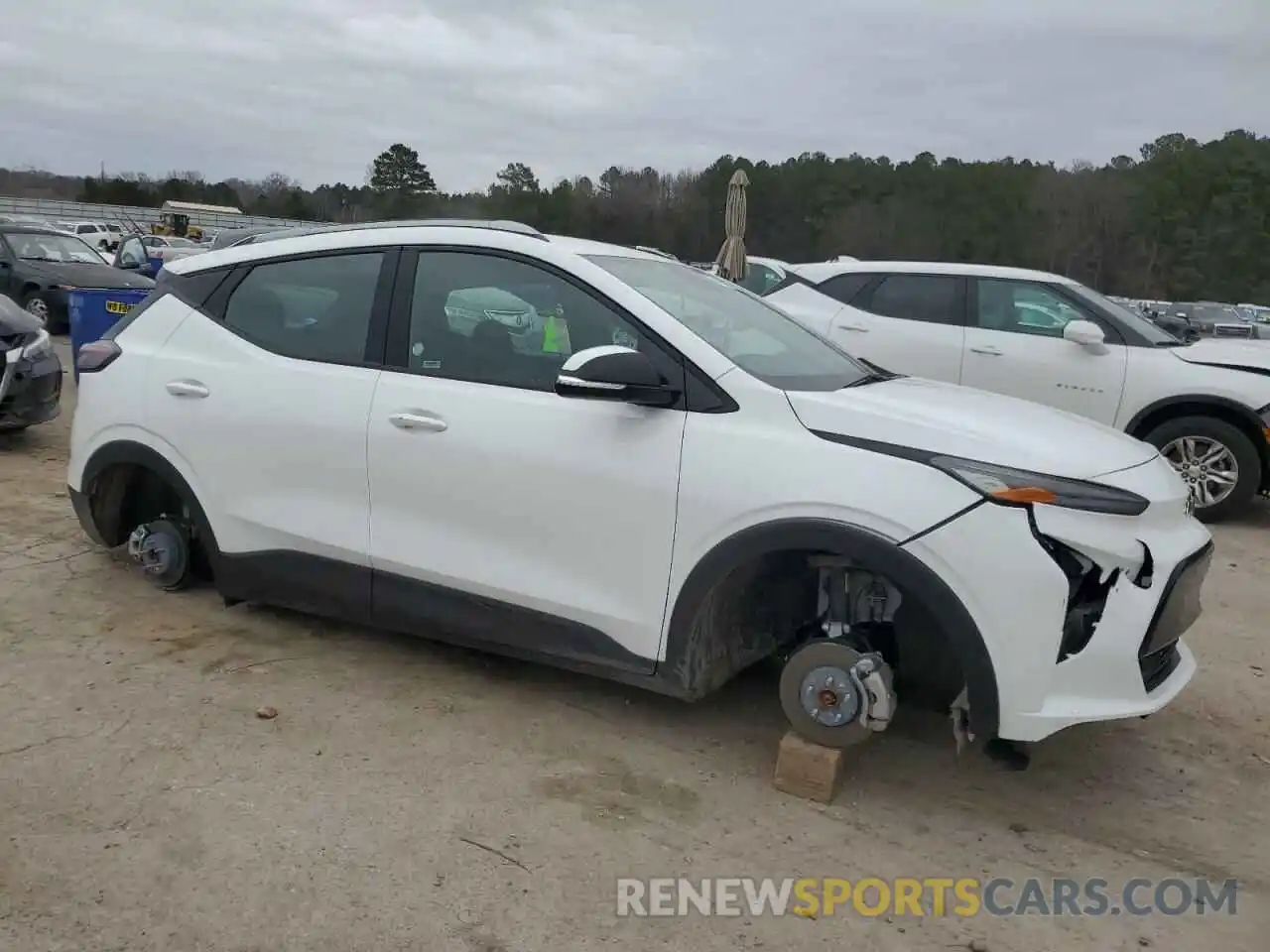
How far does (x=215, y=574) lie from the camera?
14.6 feet

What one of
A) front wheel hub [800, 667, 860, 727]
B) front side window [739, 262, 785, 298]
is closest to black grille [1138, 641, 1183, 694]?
front wheel hub [800, 667, 860, 727]

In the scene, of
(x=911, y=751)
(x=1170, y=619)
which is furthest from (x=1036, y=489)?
(x=911, y=751)

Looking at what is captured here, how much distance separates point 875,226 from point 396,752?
1947 inches

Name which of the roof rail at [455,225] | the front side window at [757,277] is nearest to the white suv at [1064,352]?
the front side window at [757,277]

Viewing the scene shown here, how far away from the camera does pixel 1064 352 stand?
8.04m

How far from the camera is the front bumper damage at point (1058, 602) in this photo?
297 centimetres

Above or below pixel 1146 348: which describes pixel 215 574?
below

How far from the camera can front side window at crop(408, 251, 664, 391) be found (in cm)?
372

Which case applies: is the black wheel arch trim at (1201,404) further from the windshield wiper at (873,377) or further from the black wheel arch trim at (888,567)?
the black wheel arch trim at (888,567)

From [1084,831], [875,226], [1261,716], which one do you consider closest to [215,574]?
[1084,831]

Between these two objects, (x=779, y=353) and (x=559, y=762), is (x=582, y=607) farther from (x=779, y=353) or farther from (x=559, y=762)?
(x=779, y=353)

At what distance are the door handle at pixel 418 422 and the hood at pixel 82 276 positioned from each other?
11.9 m

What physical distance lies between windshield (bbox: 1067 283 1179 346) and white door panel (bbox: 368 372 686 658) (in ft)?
19.5

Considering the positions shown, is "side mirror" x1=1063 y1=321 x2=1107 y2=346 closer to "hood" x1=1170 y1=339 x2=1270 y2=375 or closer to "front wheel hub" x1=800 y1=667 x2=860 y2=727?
"hood" x1=1170 y1=339 x2=1270 y2=375
